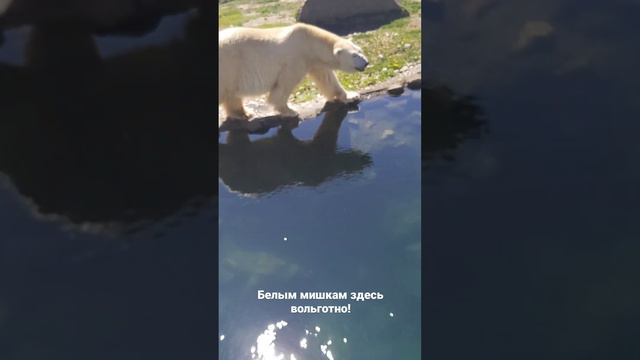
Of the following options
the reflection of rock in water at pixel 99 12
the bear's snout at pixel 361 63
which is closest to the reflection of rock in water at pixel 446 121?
the bear's snout at pixel 361 63

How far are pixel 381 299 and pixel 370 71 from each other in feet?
5.08

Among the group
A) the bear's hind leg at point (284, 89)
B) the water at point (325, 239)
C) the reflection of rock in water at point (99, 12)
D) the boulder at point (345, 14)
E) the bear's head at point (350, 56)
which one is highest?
the reflection of rock in water at point (99, 12)

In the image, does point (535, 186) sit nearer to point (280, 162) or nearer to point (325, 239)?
point (325, 239)

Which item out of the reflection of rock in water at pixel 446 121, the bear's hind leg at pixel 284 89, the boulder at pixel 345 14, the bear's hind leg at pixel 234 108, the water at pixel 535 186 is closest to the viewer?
the water at pixel 535 186

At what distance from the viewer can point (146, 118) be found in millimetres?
3447

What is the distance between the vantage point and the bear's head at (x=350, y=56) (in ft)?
13.1

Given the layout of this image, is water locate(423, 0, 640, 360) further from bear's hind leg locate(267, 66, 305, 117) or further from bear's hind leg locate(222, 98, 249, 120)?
bear's hind leg locate(222, 98, 249, 120)

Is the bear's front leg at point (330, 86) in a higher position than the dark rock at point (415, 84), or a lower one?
lower

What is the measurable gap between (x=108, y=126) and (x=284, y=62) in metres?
1.26

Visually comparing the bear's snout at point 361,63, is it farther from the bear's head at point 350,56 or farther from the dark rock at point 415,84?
the dark rock at point 415,84

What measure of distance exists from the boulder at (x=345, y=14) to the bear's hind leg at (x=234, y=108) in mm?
682

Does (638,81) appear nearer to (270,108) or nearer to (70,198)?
(270,108)

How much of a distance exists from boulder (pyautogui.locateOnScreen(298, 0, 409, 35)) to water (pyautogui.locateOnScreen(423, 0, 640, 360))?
24.4 inches

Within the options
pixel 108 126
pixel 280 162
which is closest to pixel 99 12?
pixel 108 126
